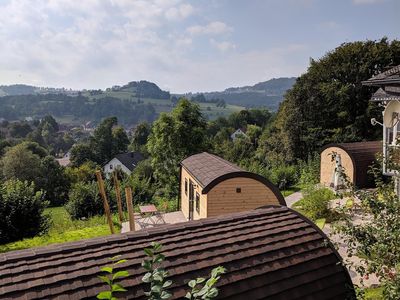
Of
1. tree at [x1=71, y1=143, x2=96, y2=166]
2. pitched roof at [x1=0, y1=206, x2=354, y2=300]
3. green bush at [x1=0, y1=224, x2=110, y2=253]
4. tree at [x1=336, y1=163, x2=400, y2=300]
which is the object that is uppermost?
tree at [x1=336, y1=163, x2=400, y2=300]

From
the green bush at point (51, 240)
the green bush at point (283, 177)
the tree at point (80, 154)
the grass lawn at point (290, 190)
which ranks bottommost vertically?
the tree at point (80, 154)

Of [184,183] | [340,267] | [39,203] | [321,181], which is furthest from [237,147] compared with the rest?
[340,267]

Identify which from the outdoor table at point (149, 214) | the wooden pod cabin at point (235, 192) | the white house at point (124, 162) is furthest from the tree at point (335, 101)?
the white house at point (124, 162)

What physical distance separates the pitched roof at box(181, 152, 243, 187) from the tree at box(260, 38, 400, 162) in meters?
18.2

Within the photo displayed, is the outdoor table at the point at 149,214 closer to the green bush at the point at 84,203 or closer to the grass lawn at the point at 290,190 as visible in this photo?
the green bush at the point at 84,203

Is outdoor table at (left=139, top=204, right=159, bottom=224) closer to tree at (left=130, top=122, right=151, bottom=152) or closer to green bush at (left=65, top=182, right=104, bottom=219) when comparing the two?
green bush at (left=65, top=182, right=104, bottom=219)

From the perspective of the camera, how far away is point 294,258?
18.3ft

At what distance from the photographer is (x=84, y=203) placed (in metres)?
23.5

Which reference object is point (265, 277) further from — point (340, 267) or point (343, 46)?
point (343, 46)

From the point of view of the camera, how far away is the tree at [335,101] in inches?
1268

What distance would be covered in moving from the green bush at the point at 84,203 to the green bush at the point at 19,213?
5928mm

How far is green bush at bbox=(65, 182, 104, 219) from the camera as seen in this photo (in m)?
23.3

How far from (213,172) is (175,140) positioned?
54.3 ft

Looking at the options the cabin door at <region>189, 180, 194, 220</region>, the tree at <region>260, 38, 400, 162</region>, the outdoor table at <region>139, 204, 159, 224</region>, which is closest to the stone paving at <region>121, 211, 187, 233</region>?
the outdoor table at <region>139, 204, 159, 224</region>
